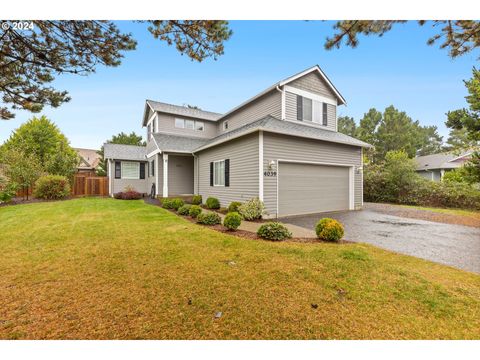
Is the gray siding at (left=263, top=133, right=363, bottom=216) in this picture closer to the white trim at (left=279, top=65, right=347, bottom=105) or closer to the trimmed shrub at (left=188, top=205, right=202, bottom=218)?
the trimmed shrub at (left=188, top=205, right=202, bottom=218)

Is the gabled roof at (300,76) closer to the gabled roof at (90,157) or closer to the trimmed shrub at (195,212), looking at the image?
the trimmed shrub at (195,212)

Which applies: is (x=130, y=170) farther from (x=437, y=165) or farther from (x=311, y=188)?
(x=437, y=165)

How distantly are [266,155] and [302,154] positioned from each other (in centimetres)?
189

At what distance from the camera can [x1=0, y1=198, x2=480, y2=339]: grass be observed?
82.1 inches

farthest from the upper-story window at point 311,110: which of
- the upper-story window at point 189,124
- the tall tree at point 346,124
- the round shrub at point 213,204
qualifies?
the tall tree at point 346,124

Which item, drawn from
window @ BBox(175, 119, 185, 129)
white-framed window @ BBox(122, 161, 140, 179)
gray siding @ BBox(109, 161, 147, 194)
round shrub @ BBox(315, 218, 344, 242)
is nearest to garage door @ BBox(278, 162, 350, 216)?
round shrub @ BBox(315, 218, 344, 242)

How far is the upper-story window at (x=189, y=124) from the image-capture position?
15.1m

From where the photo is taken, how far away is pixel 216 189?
1051 cm

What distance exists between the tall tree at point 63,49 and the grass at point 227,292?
292 cm

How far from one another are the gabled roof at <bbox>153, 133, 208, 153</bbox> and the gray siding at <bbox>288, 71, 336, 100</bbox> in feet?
22.1
